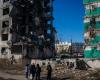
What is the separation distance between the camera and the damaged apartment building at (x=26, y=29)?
67812mm

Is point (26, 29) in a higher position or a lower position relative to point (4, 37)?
higher

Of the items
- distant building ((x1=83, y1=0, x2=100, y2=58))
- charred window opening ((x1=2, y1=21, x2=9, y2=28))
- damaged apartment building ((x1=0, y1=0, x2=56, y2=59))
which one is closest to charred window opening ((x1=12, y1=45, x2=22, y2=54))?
damaged apartment building ((x1=0, y1=0, x2=56, y2=59))

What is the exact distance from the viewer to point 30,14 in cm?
7250

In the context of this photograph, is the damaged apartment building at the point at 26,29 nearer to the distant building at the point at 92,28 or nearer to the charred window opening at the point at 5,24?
the charred window opening at the point at 5,24

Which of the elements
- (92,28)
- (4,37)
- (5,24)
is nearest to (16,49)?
(4,37)

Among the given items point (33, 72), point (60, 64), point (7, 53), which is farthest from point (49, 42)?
point (33, 72)

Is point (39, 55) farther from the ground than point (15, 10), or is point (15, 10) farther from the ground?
point (15, 10)

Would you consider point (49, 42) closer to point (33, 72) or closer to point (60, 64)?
point (60, 64)

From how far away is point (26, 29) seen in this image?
7019cm

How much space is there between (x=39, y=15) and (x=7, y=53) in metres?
14.4

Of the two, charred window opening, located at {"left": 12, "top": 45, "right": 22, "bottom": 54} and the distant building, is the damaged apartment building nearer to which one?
charred window opening, located at {"left": 12, "top": 45, "right": 22, "bottom": 54}

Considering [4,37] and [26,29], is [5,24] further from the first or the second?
[26,29]

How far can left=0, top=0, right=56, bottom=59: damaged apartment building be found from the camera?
222ft

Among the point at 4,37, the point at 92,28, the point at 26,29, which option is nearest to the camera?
the point at 92,28
